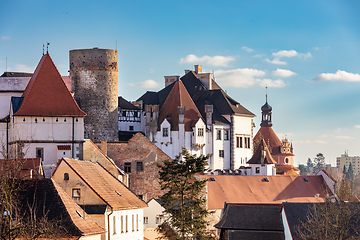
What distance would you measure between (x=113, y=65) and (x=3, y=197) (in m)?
62.6

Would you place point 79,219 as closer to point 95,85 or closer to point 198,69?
point 95,85

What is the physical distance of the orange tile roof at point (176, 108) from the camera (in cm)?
11500

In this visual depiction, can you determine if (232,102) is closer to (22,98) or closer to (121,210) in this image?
(22,98)

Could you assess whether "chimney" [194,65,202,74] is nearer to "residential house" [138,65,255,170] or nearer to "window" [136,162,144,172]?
"residential house" [138,65,255,170]

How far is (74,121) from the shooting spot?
259 feet

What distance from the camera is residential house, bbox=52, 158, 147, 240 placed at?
5850cm

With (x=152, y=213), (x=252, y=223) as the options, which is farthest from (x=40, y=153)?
(x=252, y=223)

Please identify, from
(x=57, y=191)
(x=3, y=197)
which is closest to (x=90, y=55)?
(x=57, y=191)

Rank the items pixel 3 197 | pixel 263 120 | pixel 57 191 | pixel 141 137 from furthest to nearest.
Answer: pixel 263 120, pixel 141 137, pixel 57 191, pixel 3 197

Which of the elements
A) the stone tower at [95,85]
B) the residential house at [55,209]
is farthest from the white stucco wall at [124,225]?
the stone tower at [95,85]

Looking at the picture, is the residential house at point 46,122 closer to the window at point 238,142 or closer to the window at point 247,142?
the window at point 238,142

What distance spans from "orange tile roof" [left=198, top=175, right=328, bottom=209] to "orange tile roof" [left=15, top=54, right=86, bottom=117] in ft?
94.6

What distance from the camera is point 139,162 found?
87.2m

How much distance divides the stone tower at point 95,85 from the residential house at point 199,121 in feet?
48.5
